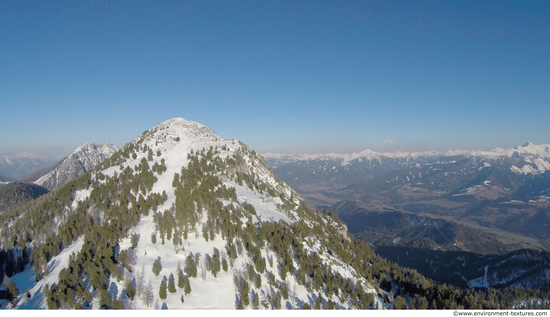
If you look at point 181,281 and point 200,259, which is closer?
point 181,281

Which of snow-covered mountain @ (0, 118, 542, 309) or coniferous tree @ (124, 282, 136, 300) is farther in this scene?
snow-covered mountain @ (0, 118, 542, 309)

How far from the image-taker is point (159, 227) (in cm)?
8525

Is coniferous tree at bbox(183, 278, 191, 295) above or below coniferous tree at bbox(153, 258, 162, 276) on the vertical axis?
below

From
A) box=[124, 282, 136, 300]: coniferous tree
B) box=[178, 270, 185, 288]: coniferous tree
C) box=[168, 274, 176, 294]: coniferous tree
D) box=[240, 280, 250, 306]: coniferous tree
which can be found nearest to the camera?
box=[124, 282, 136, 300]: coniferous tree

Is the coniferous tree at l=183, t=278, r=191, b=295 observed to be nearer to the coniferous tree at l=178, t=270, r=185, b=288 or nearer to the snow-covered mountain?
the snow-covered mountain

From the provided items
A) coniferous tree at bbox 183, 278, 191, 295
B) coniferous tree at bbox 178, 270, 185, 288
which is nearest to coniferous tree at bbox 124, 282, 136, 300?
coniferous tree at bbox 178, 270, 185, 288

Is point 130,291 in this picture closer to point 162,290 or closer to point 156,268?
point 162,290

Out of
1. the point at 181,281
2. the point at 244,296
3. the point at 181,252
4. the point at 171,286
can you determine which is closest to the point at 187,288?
the point at 181,281

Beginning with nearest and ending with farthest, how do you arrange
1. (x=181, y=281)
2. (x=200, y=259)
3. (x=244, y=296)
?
(x=244, y=296), (x=181, y=281), (x=200, y=259)

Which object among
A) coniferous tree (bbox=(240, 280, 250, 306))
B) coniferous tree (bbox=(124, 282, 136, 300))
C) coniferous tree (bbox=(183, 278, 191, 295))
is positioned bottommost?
coniferous tree (bbox=(240, 280, 250, 306))

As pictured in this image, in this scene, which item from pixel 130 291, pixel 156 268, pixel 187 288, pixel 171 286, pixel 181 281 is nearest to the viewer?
pixel 130 291

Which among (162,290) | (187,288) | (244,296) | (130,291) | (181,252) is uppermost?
(181,252)

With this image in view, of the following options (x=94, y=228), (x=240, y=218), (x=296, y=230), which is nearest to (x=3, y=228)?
(x=94, y=228)

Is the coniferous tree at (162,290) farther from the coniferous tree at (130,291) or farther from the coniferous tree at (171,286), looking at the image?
the coniferous tree at (130,291)
